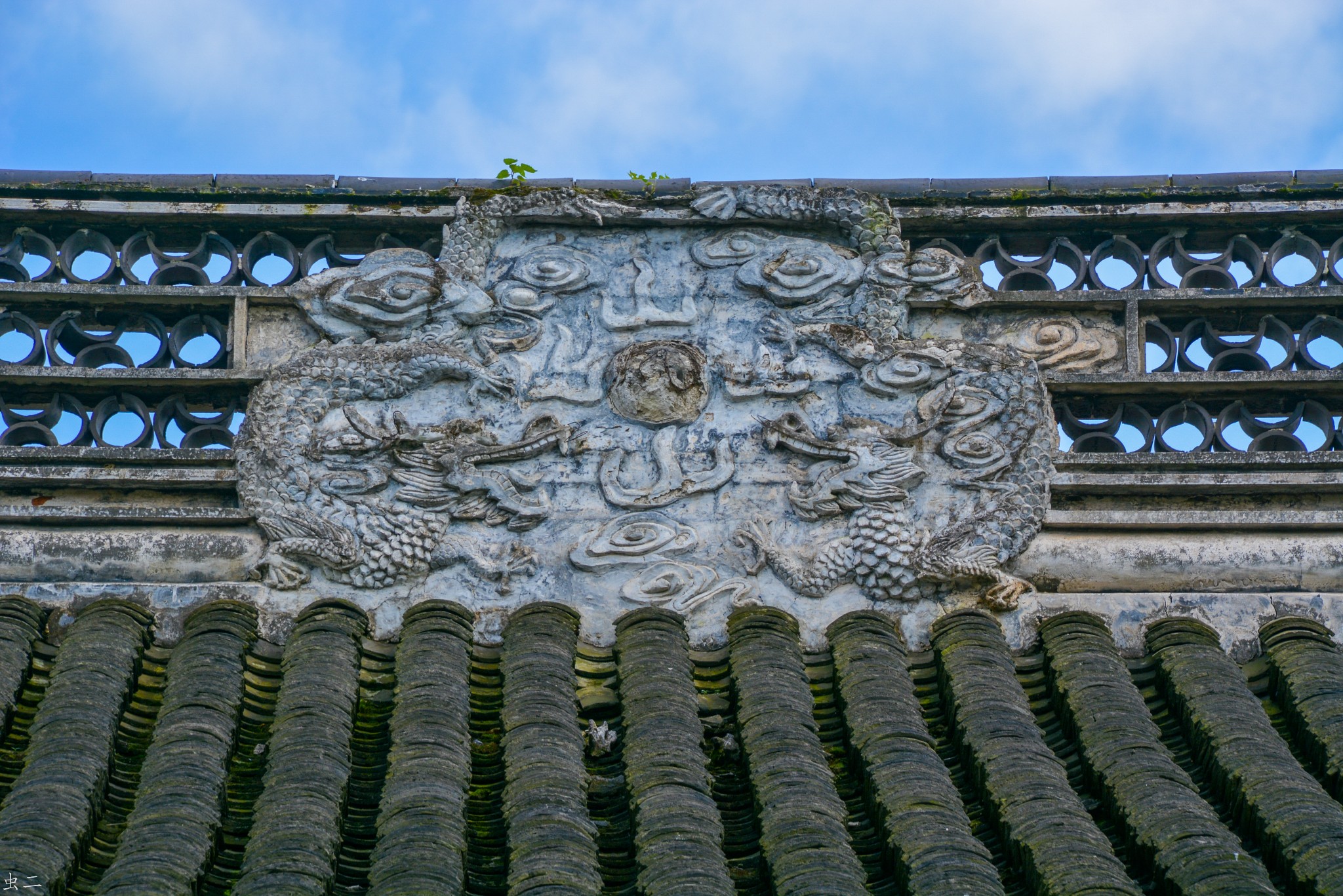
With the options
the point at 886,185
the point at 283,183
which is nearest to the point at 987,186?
the point at 886,185

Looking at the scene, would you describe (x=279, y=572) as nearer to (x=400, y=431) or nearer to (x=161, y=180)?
(x=400, y=431)

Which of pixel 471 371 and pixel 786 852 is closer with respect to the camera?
pixel 786 852

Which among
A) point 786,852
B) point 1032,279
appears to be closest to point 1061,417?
point 1032,279

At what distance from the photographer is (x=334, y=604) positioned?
779 centimetres

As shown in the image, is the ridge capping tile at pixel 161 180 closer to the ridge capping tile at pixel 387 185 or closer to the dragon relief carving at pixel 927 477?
the ridge capping tile at pixel 387 185

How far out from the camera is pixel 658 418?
8375 millimetres

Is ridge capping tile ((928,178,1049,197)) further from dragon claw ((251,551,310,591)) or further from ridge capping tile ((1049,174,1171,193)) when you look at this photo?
dragon claw ((251,551,310,591))

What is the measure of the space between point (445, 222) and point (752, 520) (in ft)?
6.64

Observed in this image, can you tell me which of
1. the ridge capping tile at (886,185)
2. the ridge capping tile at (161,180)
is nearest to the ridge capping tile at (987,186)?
the ridge capping tile at (886,185)

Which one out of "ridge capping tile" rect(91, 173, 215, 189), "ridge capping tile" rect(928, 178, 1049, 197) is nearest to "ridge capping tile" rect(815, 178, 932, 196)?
"ridge capping tile" rect(928, 178, 1049, 197)

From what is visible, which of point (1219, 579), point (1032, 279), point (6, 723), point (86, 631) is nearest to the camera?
point (6, 723)

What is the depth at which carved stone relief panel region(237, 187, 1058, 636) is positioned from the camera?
8055 millimetres

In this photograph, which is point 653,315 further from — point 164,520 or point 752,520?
point 164,520

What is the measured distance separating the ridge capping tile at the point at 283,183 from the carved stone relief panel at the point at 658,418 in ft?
1.51
